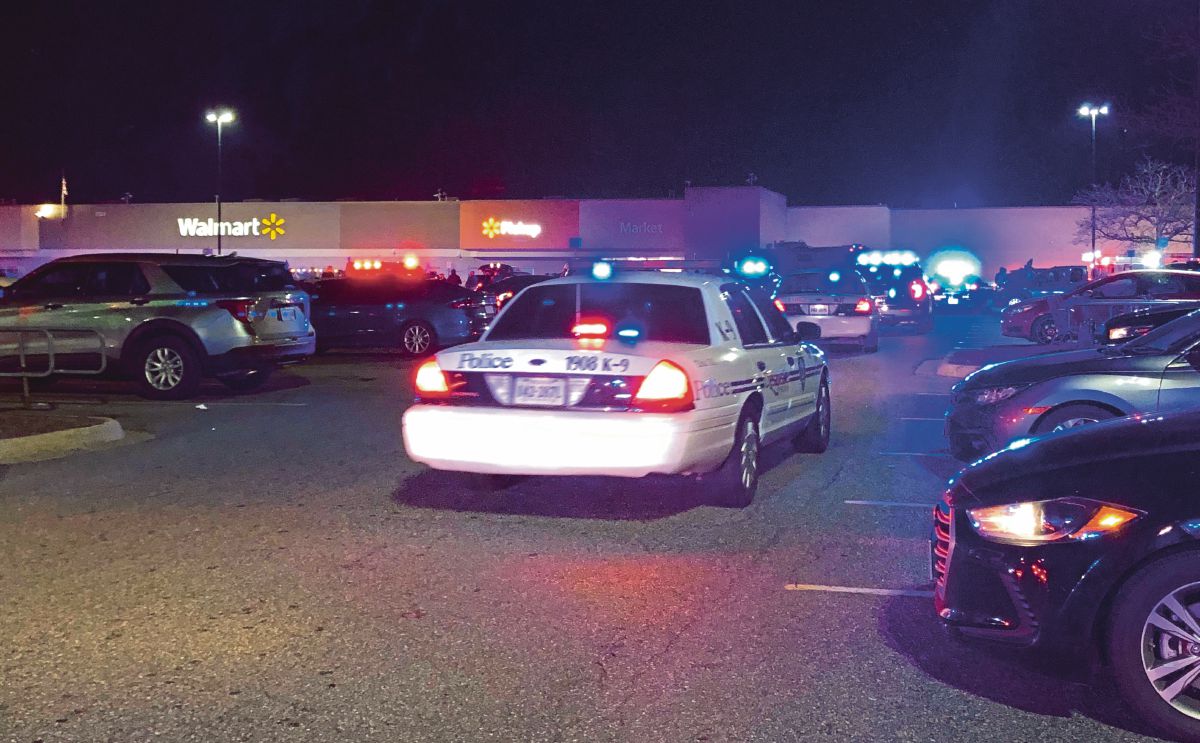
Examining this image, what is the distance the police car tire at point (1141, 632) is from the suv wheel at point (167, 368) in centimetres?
1262

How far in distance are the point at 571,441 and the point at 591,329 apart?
1.17 metres

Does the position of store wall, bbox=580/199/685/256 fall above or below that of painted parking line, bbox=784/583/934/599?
above

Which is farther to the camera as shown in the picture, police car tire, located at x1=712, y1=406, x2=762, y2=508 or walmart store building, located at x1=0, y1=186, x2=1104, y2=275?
walmart store building, located at x1=0, y1=186, x2=1104, y2=275

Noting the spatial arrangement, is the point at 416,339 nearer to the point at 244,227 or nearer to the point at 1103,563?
the point at 1103,563

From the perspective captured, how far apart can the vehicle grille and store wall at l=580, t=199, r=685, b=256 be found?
57435 millimetres

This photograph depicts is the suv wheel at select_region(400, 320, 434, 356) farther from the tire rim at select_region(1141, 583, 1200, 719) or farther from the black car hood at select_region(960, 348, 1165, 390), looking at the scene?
the tire rim at select_region(1141, 583, 1200, 719)

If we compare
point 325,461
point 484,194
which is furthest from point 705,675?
point 484,194

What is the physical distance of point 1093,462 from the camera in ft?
15.2

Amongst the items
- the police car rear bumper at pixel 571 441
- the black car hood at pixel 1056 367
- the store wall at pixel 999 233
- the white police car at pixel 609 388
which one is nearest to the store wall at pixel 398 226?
the store wall at pixel 999 233

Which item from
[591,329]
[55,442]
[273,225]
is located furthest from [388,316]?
[273,225]

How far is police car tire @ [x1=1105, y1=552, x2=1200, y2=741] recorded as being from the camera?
4250 millimetres

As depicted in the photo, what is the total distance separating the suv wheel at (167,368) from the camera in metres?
15.0

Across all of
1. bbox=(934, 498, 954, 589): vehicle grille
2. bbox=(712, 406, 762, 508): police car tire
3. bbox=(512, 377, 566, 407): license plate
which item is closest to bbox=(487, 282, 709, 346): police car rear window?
bbox=(712, 406, 762, 508): police car tire

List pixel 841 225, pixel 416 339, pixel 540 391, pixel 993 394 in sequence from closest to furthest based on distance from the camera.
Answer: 1. pixel 540 391
2. pixel 993 394
3. pixel 416 339
4. pixel 841 225
